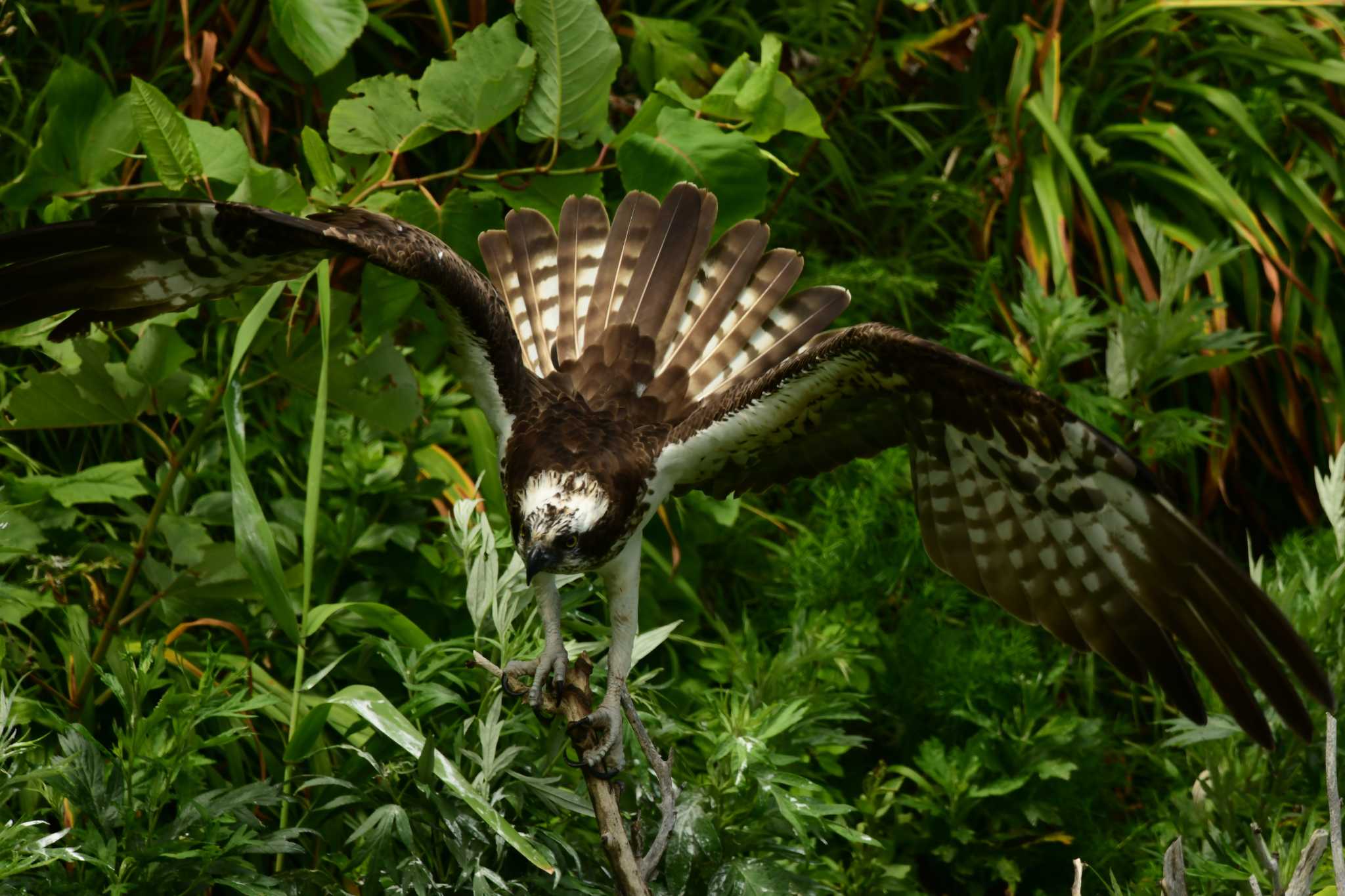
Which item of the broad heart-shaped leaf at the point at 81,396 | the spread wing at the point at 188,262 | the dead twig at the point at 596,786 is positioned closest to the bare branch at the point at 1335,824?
the dead twig at the point at 596,786

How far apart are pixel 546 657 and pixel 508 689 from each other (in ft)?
0.37

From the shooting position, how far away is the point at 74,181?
9.82ft

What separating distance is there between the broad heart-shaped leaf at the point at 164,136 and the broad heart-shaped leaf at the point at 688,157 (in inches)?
34.7

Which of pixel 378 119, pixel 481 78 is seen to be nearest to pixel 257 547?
pixel 378 119

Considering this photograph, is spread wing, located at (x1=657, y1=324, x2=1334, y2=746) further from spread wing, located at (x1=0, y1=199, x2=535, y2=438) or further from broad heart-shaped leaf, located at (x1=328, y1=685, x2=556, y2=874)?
broad heart-shaped leaf, located at (x1=328, y1=685, x2=556, y2=874)

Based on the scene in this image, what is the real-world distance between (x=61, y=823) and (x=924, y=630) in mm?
1948

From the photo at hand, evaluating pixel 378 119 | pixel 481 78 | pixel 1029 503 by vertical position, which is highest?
pixel 481 78

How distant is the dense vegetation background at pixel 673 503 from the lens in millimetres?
2564

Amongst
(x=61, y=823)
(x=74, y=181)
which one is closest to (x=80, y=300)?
(x=74, y=181)

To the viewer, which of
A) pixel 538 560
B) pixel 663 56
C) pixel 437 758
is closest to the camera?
pixel 437 758

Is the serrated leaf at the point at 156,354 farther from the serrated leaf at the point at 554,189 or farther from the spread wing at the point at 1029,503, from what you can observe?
the spread wing at the point at 1029,503

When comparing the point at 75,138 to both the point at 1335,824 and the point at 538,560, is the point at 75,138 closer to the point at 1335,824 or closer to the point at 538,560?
the point at 538,560

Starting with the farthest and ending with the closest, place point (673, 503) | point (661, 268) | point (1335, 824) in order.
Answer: point (673, 503) < point (661, 268) < point (1335, 824)

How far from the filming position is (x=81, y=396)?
114 inches
